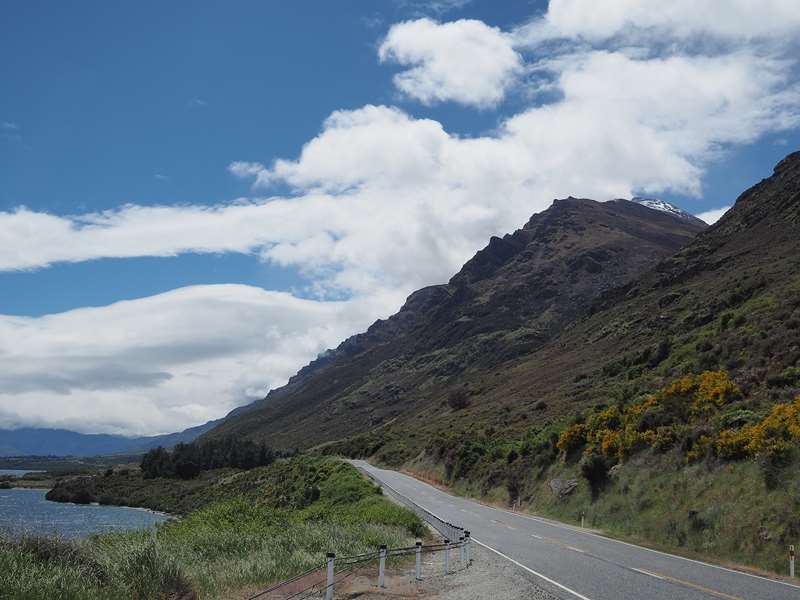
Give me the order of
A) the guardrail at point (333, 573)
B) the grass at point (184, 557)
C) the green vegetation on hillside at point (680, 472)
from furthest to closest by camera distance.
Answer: the green vegetation on hillside at point (680, 472) → the guardrail at point (333, 573) → the grass at point (184, 557)

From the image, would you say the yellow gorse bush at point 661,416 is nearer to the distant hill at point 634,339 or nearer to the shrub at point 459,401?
the distant hill at point 634,339

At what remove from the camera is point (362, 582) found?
13492mm

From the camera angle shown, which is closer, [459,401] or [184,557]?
[184,557]

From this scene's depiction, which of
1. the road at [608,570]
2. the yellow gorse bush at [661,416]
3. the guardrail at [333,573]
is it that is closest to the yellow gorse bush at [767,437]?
the yellow gorse bush at [661,416]

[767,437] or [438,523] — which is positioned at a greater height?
[767,437]

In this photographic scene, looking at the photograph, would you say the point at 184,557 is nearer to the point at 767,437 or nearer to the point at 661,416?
the point at 767,437

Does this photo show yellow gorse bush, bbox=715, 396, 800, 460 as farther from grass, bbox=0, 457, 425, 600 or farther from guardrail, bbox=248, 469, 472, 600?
grass, bbox=0, 457, 425, 600

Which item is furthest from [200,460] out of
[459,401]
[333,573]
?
[333,573]

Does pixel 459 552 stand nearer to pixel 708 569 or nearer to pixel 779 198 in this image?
pixel 708 569

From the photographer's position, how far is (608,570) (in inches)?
563

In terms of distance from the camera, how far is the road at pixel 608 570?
11.7 meters

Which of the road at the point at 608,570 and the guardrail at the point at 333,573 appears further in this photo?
the road at the point at 608,570

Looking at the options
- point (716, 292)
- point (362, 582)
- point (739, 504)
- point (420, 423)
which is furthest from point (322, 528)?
point (420, 423)

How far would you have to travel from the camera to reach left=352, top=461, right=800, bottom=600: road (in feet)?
38.4
